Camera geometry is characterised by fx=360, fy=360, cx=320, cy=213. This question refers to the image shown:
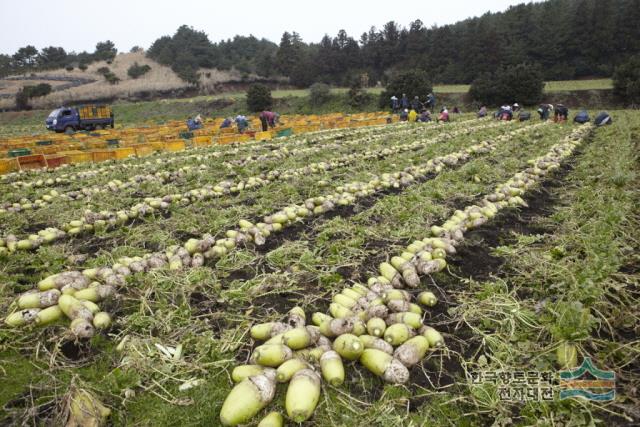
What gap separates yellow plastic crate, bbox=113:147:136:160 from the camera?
13.8m

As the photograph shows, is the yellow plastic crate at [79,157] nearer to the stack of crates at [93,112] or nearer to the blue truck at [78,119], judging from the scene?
the blue truck at [78,119]

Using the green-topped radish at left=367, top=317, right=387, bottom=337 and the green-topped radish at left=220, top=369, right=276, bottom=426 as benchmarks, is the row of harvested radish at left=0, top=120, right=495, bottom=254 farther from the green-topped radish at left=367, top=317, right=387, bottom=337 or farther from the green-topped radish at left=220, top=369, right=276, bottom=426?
the green-topped radish at left=367, top=317, right=387, bottom=337

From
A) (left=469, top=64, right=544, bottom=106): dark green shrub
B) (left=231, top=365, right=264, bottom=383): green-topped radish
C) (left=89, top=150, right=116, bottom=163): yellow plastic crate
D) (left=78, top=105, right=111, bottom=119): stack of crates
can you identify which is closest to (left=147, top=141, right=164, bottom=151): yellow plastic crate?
(left=89, top=150, right=116, bottom=163): yellow plastic crate

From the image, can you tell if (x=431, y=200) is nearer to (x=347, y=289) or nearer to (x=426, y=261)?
(x=426, y=261)

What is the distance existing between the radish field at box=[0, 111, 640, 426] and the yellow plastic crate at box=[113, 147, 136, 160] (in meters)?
6.60

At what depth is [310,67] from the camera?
80625mm

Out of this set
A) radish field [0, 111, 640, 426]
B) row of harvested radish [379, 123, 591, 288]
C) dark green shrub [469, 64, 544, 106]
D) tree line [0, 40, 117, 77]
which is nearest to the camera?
radish field [0, 111, 640, 426]

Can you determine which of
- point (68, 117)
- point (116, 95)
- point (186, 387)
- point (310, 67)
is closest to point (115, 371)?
point (186, 387)

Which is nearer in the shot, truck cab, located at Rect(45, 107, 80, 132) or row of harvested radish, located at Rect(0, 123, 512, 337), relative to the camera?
row of harvested radish, located at Rect(0, 123, 512, 337)

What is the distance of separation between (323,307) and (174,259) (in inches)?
86.8

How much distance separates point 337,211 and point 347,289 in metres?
Result: 3.21

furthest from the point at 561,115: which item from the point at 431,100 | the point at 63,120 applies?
the point at 63,120

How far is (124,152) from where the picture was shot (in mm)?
14016

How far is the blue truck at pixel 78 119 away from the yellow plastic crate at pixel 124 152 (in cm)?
2027
